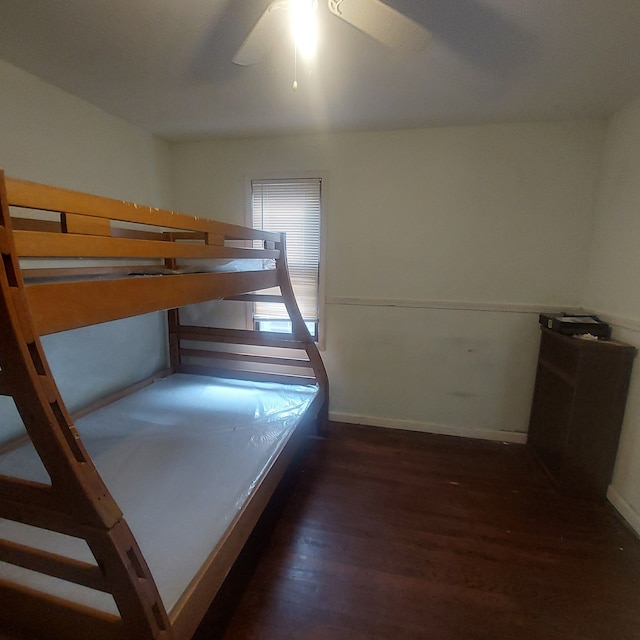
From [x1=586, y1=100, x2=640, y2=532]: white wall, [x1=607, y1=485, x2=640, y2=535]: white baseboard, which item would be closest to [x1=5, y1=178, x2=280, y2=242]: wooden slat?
[x1=586, y1=100, x2=640, y2=532]: white wall

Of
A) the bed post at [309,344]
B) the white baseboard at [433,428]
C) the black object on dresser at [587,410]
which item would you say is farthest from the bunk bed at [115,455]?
the black object on dresser at [587,410]

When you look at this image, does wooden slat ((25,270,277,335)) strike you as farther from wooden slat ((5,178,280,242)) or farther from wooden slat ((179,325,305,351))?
wooden slat ((179,325,305,351))

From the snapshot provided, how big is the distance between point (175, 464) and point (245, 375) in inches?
48.7

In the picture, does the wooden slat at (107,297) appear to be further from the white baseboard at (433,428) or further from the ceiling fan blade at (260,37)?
the white baseboard at (433,428)

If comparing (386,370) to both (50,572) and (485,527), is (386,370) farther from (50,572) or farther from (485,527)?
(50,572)

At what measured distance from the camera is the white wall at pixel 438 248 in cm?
242

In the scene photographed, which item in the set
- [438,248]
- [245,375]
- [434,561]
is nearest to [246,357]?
[245,375]

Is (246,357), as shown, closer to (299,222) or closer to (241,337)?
(241,337)

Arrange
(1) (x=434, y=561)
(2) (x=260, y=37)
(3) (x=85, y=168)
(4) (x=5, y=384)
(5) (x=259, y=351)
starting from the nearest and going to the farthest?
(4) (x=5, y=384), (2) (x=260, y=37), (1) (x=434, y=561), (3) (x=85, y=168), (5) (x=259, y=351)

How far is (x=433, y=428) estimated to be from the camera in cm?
283

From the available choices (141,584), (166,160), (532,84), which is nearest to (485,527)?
(141,584)

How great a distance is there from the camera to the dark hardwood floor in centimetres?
135

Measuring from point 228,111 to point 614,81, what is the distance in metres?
2.15

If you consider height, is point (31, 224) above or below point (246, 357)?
above
